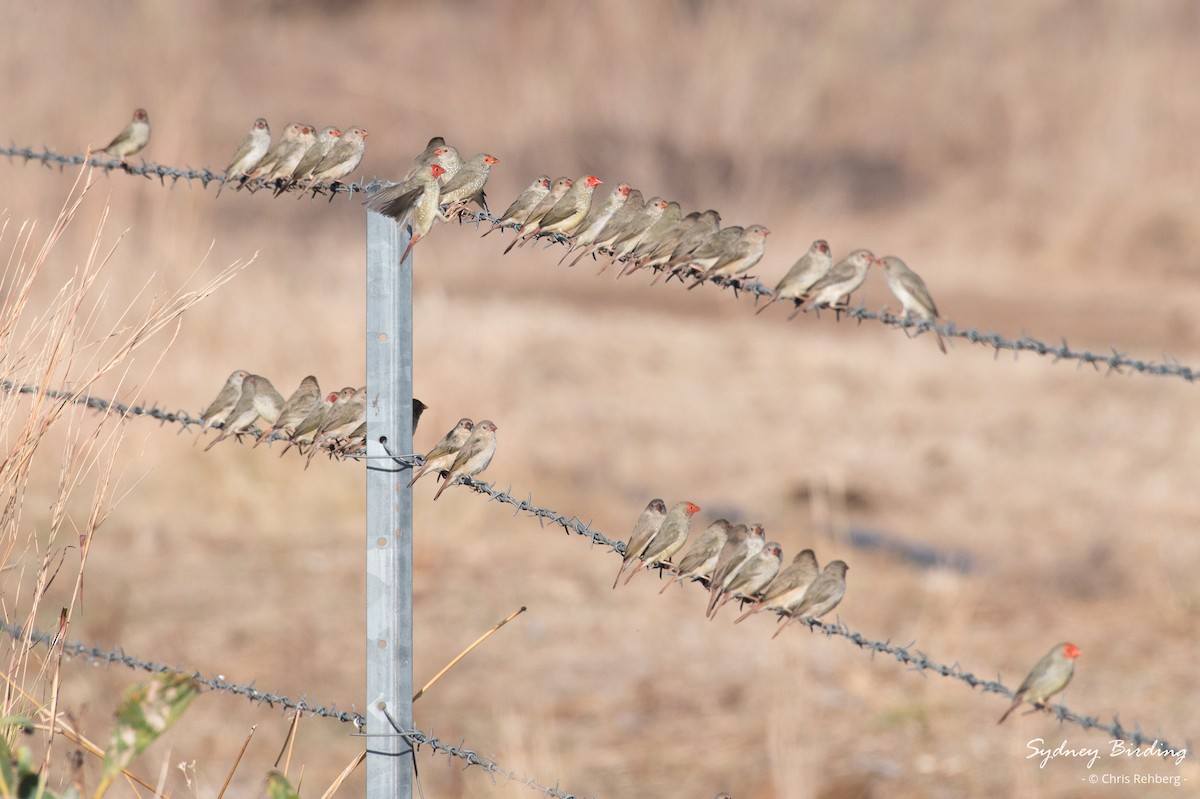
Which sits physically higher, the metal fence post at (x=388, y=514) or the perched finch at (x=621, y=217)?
the perched finch at (x=621, y=217)

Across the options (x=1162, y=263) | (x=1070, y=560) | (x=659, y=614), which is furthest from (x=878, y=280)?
(x=659, y=614)

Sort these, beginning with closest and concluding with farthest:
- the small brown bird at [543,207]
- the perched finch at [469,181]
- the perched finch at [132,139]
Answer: the perched finch at [469,181] < the small brown bird at [543,207] < the perched finch at [132,139]

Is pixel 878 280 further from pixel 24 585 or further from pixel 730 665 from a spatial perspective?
pixel 24 585

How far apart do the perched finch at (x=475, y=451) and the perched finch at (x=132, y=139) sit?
2561 mm

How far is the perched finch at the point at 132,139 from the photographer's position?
22.2 feet

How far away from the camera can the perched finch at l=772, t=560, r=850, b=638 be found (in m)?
4.55

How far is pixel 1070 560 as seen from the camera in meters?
11.9

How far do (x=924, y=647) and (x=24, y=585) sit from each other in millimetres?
6501

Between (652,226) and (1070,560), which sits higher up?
(1070,560)

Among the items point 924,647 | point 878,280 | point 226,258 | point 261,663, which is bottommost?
point 261,663

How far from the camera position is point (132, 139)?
22.5 feet

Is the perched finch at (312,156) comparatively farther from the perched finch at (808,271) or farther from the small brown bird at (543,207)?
the perched finch at (808,271)

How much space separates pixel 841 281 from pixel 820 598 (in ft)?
4.19

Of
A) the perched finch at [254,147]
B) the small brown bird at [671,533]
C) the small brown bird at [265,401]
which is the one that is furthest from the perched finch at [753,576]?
the perched finch at [254,147]
